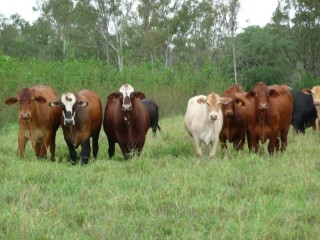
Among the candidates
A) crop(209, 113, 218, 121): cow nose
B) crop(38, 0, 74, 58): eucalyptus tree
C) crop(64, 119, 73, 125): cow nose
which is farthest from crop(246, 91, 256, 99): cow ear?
crop(38, 0, 74, 58): eucalyptus tree

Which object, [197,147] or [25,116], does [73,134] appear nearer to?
[25,116]

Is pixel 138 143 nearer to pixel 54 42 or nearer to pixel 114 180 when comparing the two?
pixel 114 180

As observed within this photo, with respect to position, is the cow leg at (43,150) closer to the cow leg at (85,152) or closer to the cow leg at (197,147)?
the cow leg at (85,152)

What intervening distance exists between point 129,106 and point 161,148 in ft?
4.97

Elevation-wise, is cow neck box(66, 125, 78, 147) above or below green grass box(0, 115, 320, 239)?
above

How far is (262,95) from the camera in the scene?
9328 millimetres

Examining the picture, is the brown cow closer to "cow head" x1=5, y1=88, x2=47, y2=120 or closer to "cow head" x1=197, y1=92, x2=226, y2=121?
"cow head" x1=5, y1=88, x2=47, y2=120

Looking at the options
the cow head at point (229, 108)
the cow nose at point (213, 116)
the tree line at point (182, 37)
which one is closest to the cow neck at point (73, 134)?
the cow nose at point (213, 116)

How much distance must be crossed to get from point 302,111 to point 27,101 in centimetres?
731

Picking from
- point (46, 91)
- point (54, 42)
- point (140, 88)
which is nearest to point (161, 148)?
point (46, 91)

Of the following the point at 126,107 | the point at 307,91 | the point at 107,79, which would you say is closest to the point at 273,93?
the point at 126,107

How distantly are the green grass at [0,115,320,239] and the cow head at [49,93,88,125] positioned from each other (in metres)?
0.71

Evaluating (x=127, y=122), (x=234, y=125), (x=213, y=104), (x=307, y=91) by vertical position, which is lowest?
(x=234, y=125)

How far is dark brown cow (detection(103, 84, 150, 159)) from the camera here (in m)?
9.09
